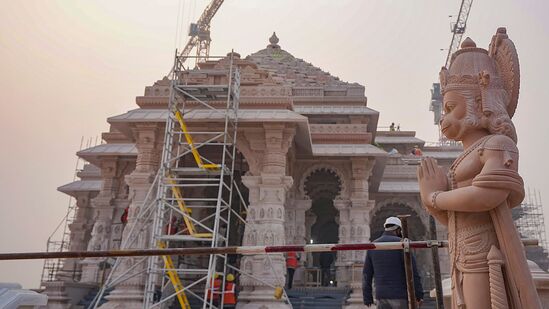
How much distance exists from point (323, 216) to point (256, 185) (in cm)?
1000

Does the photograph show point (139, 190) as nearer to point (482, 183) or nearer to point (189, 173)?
point (189, 173)

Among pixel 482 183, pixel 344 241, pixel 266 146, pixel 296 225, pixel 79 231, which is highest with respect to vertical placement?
pixel 266 146

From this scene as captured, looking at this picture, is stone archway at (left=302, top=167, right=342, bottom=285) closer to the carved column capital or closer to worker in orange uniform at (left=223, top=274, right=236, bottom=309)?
the carved column capital

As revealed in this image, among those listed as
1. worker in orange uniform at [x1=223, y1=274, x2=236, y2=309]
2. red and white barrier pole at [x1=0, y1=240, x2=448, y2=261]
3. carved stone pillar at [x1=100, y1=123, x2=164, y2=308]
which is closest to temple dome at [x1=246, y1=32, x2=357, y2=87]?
carved stone pillar at [x1=100, y1=123, x2=164, y2=308]

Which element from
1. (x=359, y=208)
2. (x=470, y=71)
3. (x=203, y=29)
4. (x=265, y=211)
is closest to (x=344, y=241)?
(x=359, y=208)

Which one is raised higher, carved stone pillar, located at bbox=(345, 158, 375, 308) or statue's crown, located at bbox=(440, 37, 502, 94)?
carved stone pillar, located at bbox=(345, 158, 375, 308)

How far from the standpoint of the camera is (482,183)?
108 inches

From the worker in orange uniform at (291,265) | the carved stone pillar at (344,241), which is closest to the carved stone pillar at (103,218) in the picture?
the worker in orange uniform at (291,265)

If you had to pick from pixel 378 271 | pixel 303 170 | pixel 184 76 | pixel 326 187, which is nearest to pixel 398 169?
pixel 326 187

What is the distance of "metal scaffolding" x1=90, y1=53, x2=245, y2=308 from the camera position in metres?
9.58

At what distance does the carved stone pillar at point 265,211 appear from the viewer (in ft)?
33.9

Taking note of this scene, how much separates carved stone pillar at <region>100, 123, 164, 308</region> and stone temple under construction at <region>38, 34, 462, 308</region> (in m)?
0.03

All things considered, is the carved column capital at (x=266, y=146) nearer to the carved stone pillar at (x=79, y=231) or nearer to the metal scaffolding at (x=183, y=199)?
the metal scaffolding at (x=183, y=199)

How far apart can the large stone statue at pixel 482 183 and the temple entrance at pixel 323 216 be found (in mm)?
10935
